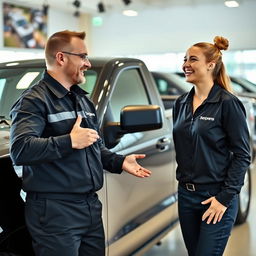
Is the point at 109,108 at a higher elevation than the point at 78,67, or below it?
below

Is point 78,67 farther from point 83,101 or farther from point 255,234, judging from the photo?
point 255,234

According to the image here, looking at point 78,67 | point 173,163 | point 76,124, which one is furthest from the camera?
point 173,163

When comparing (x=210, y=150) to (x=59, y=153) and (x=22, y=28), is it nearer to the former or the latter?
(x=59, y=153)

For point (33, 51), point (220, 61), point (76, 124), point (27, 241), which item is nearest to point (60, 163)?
point (76, 124)

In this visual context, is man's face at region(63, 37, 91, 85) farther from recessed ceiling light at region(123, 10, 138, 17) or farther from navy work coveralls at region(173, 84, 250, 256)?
recessed ceiling light at region(123, 10, 138, 17)

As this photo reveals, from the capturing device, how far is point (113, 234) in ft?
7.91

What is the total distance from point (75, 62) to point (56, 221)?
64 centimetres

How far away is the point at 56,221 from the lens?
1.74 m

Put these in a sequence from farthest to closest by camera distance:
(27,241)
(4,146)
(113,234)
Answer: (113,234) < (27,241) < (4,146)

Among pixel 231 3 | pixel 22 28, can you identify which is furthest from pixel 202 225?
pixel 22 28

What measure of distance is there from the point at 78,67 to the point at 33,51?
1149 cm

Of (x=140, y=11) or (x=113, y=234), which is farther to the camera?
(x=140, y=11)

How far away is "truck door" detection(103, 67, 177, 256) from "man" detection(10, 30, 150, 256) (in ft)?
1.64

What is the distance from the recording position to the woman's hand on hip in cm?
210
